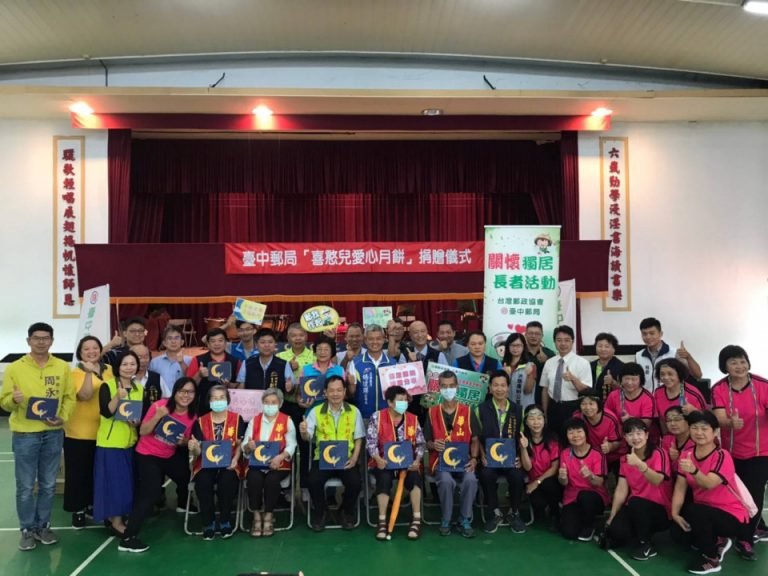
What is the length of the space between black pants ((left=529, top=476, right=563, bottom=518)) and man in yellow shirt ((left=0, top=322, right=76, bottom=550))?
10.2ft

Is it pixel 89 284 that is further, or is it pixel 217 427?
pixel 89 284

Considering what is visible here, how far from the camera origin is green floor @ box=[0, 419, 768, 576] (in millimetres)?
3719

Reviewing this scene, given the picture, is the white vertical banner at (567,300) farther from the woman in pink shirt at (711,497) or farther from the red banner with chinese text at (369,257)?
the woman in pink shirt at (711,497)

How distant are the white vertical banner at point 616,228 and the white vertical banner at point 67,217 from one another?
23.1ft

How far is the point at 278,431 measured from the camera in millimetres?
4332

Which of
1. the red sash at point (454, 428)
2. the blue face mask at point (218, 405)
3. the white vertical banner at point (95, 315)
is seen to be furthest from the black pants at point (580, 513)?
the white vertical banner at point (95, 315)

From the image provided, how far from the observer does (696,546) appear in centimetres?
395

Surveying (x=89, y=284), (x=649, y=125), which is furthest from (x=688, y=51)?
(x=89, y=284)

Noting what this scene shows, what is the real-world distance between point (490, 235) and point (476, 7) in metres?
2.89

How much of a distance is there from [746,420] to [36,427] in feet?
14.4

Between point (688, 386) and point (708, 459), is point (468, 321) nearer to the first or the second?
point (688, 386)

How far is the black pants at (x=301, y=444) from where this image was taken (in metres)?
4.61

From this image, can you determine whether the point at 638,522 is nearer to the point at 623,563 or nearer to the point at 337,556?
the point at 623,563

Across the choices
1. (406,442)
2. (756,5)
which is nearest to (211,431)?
(406,442)
